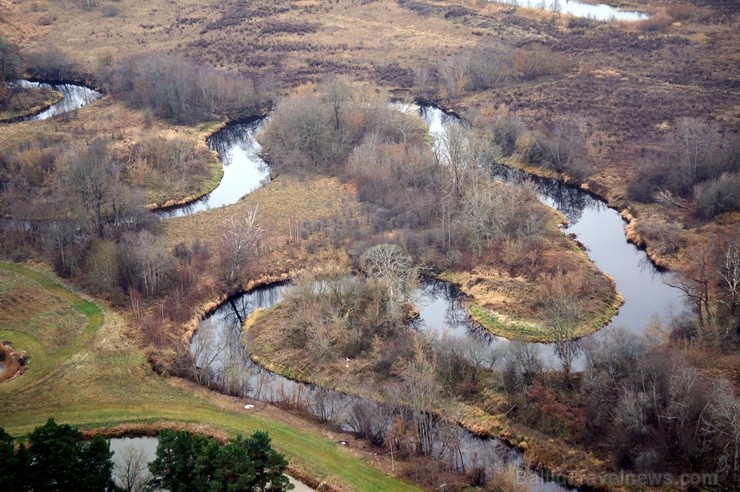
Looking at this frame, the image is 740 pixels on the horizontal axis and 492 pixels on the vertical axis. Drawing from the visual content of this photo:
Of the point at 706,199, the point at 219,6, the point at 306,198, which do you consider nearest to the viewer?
the point at 706,199

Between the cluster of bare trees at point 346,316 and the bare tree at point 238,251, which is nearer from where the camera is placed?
the cluster of bare trees at point 346,316

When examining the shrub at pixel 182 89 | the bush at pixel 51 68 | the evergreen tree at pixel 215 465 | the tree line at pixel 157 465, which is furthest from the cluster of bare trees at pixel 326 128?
the tree line at pixel 157 465

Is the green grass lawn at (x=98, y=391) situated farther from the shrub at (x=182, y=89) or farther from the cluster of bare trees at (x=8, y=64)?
the cluster of bare trees at (x=8, y=64)

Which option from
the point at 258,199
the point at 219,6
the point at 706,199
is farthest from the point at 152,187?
the point at 219,6

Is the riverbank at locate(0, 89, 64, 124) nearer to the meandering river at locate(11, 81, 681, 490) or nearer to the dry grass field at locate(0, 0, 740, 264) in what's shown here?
the dry grass field at locate(0, 0, 740, 264)

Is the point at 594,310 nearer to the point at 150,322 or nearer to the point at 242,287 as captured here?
the point at 242,287

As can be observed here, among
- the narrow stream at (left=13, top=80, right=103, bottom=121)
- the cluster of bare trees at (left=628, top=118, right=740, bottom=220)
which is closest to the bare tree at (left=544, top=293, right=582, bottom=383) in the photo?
the cluster of bare trees at (left=628, top=118, right=740, bottom=220)
